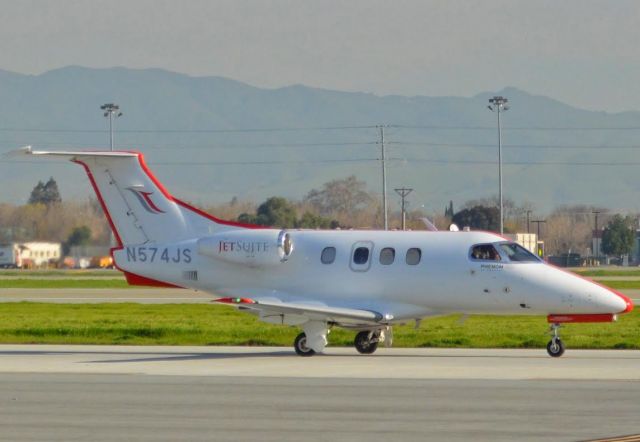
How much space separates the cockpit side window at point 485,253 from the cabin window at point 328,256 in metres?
2.92

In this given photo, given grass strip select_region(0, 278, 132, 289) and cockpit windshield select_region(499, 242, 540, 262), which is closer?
cockpit windshield select_region(499, 242, 540, 262)

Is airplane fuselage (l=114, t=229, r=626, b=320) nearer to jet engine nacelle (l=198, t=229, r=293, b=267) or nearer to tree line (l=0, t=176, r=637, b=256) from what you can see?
jet engine nacelle (l=198, t=229, r=293, b=267)

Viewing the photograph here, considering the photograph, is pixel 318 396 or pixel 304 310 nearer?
pixel 318 396

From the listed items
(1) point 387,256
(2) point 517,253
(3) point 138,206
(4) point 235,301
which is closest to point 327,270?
(1) point 387,256

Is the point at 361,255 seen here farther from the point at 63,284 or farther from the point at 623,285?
the point at 63,284

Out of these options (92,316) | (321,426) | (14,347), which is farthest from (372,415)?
(92,316)

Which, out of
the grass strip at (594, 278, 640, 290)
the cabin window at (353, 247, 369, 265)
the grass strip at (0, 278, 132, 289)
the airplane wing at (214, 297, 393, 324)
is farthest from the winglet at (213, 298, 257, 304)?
the grass strip at (0, 278, 132, 289)

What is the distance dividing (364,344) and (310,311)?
6.66 feet

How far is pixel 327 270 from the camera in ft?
98.4

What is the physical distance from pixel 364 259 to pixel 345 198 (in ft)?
363

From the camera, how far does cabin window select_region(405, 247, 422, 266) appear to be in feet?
96.8

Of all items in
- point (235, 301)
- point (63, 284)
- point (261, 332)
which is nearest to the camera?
point (235, 301)

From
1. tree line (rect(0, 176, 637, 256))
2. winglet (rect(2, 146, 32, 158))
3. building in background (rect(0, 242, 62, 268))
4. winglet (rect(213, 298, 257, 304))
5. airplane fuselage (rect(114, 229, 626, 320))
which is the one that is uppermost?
tree line (rect(0, 176, 637, 256))

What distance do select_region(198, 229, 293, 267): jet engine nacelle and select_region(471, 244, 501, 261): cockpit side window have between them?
3.88 metres
